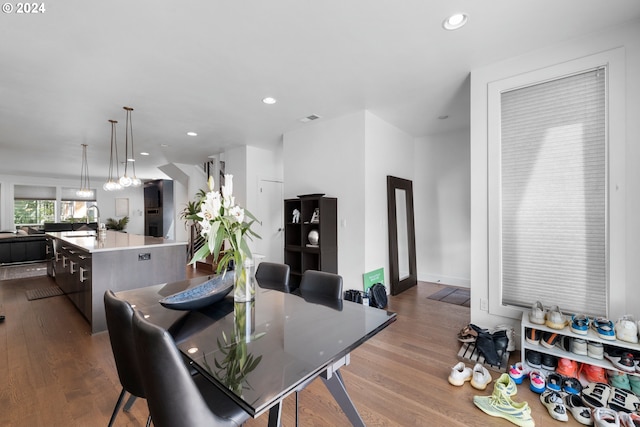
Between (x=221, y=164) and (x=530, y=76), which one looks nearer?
(x=530, y=76)

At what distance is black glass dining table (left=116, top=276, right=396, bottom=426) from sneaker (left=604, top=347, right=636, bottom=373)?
5.84 ft

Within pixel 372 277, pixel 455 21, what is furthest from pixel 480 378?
pixel 455 21

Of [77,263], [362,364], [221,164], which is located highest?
[221,164]

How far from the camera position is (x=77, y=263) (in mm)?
3451

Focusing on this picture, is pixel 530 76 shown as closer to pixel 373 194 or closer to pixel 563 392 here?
pixel 373 194

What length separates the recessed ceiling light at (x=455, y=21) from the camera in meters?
2.05

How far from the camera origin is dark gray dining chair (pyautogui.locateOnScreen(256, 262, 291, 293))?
2180 millimetres

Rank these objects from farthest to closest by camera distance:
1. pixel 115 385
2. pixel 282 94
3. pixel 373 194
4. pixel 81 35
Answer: pixel 373 194 < pixel 282 94 < pixel 81 35 < pixel 115 385

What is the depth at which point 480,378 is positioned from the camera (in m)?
2.02

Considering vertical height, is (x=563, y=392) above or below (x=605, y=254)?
below

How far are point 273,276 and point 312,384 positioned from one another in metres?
0.85

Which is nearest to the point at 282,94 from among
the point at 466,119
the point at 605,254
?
the point at 466,119

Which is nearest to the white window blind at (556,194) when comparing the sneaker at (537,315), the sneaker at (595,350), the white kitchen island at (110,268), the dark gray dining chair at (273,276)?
the sneaker at (537,315)

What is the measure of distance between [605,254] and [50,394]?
167 inches
